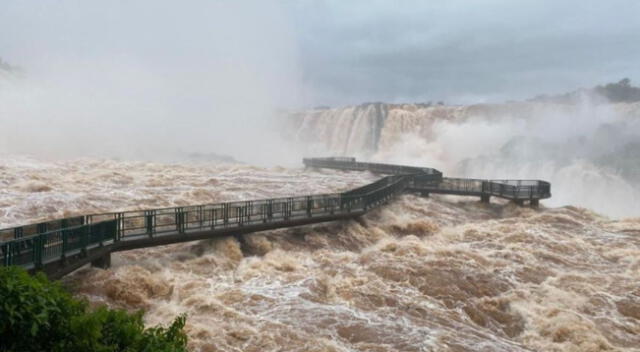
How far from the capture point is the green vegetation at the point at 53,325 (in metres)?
5.39

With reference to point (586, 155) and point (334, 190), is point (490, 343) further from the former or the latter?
point (586, 155)

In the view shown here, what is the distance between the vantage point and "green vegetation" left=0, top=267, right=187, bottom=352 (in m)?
5.39

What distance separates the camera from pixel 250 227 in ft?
61.4

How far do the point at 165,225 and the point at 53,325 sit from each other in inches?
445

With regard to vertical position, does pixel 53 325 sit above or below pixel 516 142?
below

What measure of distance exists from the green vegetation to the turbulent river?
14.5 ft

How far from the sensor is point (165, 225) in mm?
16828

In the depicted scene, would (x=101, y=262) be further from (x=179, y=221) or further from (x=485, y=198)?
(x=485, y=198)

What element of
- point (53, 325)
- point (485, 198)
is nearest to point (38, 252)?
point (53, 325)

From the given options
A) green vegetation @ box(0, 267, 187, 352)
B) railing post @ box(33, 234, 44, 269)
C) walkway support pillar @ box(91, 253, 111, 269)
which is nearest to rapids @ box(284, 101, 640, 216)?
walkway support pillar @ box(91, 253, 111, 269)

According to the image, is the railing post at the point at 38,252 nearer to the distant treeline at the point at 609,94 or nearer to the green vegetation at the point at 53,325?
the green vegetation at the point at 53,325

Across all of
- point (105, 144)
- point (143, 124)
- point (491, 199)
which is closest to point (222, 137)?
point (143, 124)

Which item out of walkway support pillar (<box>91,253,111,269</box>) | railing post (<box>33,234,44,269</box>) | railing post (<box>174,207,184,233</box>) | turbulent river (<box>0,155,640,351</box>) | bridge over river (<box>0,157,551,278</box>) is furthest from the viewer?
railing post (<box>174,207,184,233</box>)

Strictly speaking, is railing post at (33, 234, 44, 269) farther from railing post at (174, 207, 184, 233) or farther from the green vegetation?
the green vegetation
